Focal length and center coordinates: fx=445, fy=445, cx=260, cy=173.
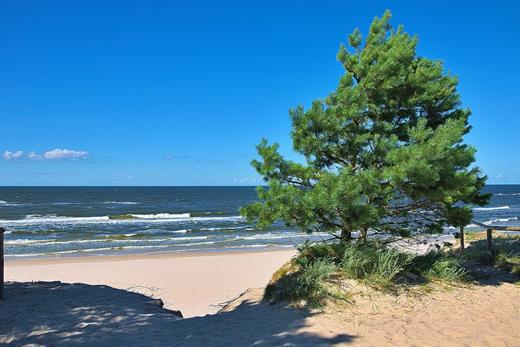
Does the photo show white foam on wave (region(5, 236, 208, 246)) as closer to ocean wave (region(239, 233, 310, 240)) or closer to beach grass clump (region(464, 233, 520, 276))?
ocean wave (region(239, 233, 310, 240))

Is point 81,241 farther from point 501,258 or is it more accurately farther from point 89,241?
point 501,258

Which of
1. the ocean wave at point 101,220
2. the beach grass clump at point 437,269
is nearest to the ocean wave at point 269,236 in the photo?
the ocean wave at point 101,220

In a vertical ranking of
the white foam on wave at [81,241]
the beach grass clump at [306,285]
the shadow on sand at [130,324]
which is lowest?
the white foam on wave at [81,241]

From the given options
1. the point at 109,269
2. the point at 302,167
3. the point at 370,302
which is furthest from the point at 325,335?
the point at 109,269

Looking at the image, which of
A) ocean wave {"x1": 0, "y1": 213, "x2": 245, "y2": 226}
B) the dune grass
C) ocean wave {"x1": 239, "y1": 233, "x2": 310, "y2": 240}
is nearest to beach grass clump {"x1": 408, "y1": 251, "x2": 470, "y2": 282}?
the dune grass

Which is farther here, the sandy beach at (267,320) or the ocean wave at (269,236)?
the ocean wave at (269,236)

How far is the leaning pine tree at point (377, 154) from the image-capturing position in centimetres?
669

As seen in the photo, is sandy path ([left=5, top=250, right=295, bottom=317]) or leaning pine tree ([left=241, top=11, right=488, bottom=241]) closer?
leaning pine tree ([left=241, top=11, right=488, bottom=241])

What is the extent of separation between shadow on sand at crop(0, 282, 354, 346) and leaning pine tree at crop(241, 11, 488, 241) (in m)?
1.69

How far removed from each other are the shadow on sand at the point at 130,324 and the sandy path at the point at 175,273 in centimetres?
293

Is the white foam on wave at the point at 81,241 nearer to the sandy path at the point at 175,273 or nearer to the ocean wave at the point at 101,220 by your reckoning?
the sandy path at the point at 175,273

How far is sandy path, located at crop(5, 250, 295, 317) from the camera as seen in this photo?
38.2ft

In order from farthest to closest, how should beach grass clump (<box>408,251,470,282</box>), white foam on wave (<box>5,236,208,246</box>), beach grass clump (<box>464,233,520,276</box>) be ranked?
white foam on wave (<box>5,236,208,246</box>)
beach grass clump (<box>464,233,520,276</box>)
beach grass clump (<box>408,251,470,282</box>)

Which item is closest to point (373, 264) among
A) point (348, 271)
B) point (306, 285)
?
point (348, 271)
